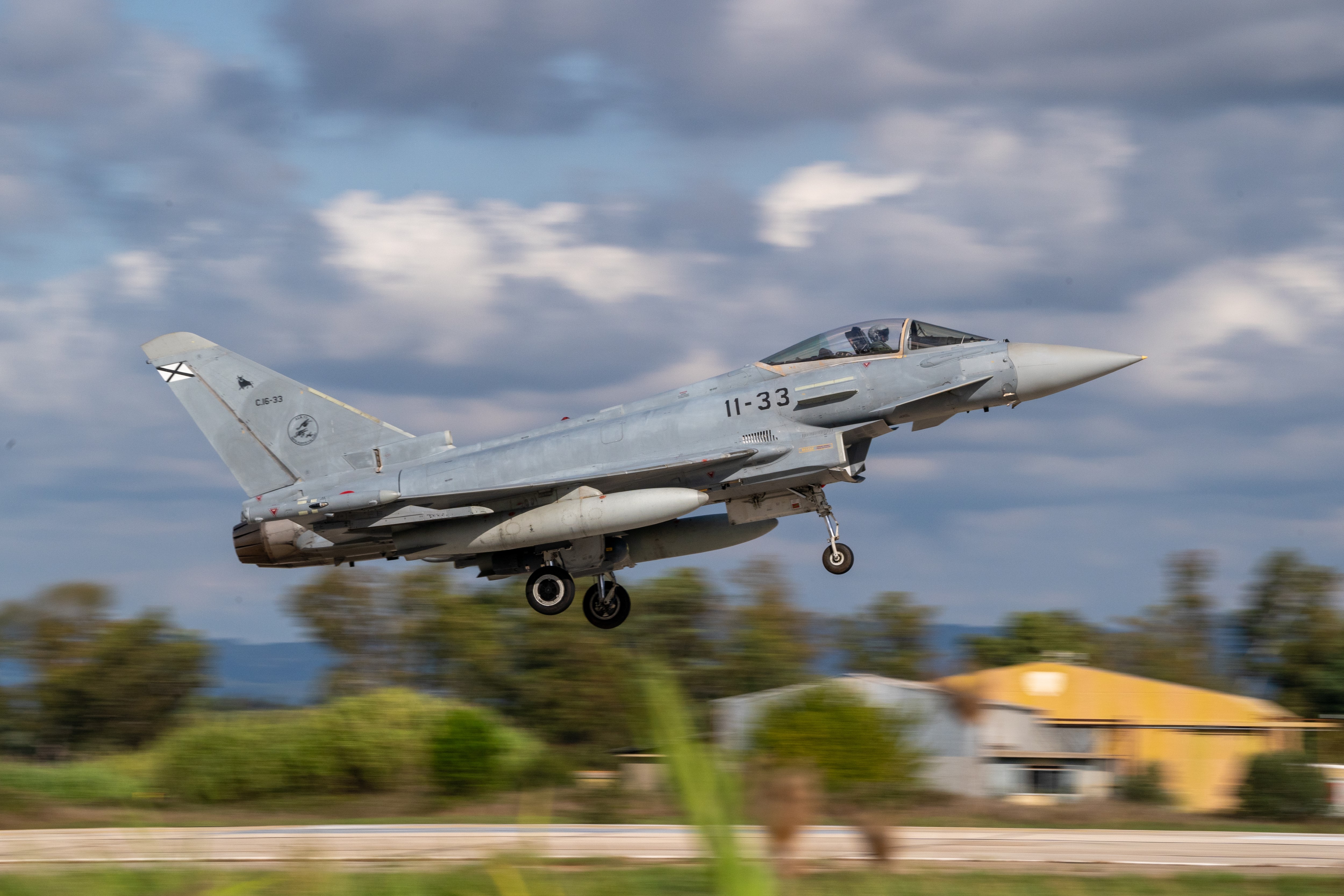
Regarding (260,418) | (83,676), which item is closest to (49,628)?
(83,676)

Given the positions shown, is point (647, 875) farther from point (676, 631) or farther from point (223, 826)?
point (676, 631)

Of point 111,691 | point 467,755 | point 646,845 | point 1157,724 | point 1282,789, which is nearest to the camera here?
point 646,845

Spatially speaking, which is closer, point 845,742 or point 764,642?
point 845,742

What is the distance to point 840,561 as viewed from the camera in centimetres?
1820

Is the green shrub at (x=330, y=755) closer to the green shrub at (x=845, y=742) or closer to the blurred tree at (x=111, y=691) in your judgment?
the green shrub at (x=845, y=742)

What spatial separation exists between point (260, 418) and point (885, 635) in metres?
46.1

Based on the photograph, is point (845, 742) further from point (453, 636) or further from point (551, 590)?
point (453, 636)

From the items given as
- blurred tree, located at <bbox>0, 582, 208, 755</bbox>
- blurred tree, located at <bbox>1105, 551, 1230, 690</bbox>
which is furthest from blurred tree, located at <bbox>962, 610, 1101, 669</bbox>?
blurred tree, located at <bbox>0, 582, 208, 755</bbox>

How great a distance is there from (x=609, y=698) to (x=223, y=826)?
2116cm

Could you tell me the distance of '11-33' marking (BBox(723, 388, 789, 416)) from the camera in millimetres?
18625

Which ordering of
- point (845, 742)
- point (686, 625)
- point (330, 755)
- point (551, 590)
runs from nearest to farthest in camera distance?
point (551, 590) → point (845, 742) → point (330, 755) → point (686, 625)

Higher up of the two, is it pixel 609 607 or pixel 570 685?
pixel 609 607

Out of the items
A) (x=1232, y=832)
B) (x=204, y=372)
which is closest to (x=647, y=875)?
(x=204, y=372)

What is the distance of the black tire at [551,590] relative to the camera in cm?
2011
